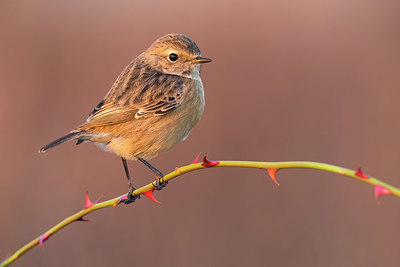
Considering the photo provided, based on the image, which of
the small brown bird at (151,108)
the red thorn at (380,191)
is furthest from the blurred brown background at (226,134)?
the red thorn at (380,191)

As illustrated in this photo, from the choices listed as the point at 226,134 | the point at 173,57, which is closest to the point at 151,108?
the point at 173,57

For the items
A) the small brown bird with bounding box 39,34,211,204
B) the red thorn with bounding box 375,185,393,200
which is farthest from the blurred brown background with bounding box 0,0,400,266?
the red thorn with bounding box 375,185,393,200

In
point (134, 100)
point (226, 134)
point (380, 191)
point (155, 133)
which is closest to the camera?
point (380, 191)

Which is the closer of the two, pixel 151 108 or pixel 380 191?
pixel 380 191

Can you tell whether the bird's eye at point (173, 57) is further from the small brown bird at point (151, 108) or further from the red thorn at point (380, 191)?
the red thorn at point (380, 191)

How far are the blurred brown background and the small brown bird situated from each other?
4104 mm

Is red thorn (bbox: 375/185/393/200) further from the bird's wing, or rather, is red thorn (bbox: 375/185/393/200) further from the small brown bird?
the bird's wing

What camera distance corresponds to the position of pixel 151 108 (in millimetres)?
3531

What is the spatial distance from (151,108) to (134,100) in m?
0.13

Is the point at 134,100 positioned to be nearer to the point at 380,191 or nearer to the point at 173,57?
the point at 173,57

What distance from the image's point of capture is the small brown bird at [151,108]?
11.0ft

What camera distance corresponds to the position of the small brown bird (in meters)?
3.35

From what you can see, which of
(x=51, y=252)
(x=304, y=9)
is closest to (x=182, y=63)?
(x=51, y=252)

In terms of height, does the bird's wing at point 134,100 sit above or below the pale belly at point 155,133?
above
